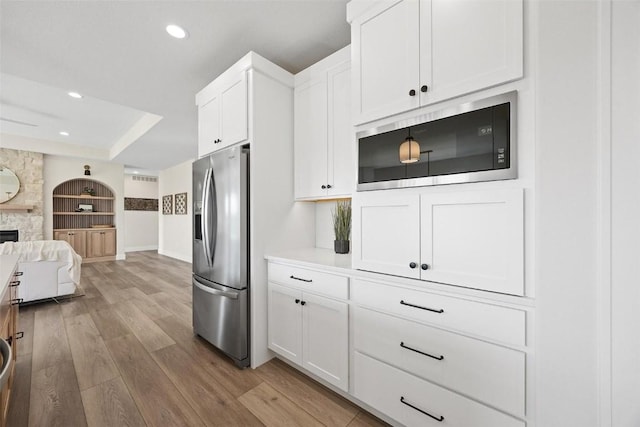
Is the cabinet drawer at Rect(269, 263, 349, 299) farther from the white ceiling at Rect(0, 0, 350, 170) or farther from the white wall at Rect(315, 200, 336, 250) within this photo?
the white ceiling at Rect(0, 0, 350, 170)

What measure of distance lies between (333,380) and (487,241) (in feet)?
4.28

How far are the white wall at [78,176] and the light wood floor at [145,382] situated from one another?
14.3 feet

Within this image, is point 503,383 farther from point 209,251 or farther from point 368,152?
point 209,251

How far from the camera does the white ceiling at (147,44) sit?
1878mm

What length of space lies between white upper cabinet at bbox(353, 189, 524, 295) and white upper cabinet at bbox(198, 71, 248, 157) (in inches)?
48.2

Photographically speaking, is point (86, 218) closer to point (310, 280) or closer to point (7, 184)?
point (7, 184)

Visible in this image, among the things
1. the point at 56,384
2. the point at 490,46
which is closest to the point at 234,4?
the point at 490,46

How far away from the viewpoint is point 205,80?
287cm

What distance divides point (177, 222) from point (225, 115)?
598cm

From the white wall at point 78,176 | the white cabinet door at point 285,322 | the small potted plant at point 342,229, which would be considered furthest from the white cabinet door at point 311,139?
the white wall at point 78,176

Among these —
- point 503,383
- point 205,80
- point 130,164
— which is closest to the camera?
point 503,383

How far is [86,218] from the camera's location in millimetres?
7129

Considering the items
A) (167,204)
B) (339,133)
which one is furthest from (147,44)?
(167,204)

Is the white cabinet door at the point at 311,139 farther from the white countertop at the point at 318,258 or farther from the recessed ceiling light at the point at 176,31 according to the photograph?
the recessed ceiling light at the point at 176,31
